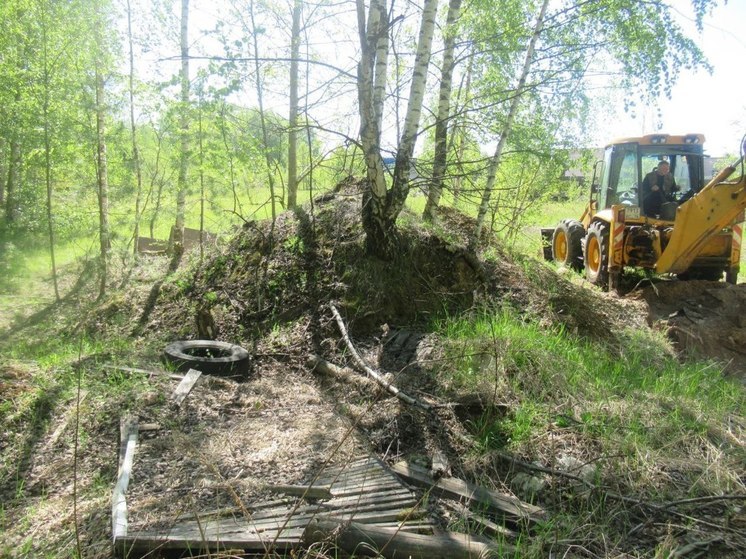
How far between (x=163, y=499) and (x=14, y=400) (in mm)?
2133

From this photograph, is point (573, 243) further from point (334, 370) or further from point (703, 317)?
point (334, 370)

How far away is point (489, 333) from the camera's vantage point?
5.33 meters

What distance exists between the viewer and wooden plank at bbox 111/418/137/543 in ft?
9.86

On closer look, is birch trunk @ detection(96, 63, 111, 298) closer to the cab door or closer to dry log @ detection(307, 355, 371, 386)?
dry log @ detection(307, 355, 371, 386)

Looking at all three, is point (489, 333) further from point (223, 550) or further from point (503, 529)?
point (223, 550)

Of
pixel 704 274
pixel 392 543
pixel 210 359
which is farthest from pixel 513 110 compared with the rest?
pixel 392 543

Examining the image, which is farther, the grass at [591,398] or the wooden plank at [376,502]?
the grass at [591,398]

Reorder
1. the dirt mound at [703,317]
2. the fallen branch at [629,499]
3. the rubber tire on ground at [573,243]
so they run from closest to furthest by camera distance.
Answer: the fallen branch at [629,499] < the dirt mound at [703,317] < the rubber tire on ground at [573,243]

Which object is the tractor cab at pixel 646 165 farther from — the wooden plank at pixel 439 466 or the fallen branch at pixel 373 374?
the wooden plank at pixel 439 466

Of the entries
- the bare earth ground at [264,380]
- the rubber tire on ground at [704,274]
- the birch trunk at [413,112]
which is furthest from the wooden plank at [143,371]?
the rubber tire on ground at [704,274]

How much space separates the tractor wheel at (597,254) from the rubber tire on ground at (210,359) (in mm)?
6619

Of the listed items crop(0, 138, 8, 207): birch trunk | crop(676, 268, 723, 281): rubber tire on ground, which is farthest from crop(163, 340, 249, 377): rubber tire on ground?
crop(0, 138, 8, 207): birch trunk

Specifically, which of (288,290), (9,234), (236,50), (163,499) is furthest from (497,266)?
(9,234)

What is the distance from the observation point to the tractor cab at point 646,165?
29.1 ft
